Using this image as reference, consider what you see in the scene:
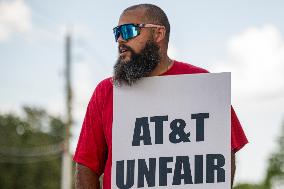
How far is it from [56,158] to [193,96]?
52.4m

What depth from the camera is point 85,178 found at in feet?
11.5

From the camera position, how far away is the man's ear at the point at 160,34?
3.68 m

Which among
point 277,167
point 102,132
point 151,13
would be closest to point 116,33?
point 151,13

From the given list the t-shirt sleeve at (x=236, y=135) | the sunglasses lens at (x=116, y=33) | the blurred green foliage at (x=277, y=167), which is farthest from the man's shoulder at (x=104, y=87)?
the blurred green foliage at (x=277, y=167)

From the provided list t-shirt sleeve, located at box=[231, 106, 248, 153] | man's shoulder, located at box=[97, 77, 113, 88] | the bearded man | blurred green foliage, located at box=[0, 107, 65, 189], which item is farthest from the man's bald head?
blurred green foliage, located at box=[0, 107, 65, 189]

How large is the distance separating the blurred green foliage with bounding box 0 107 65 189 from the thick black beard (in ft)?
154

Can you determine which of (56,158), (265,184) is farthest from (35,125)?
(265,184)

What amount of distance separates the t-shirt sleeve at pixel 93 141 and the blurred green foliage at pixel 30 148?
4678 cm

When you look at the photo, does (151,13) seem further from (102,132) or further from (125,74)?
(102,132)

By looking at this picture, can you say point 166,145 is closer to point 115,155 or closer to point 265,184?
point 115,155

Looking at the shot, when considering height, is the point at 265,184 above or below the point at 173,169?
below

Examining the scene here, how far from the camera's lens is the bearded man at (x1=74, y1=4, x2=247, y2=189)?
139 inches

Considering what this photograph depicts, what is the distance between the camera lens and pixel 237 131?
354 cm

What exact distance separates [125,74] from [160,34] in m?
0.29
